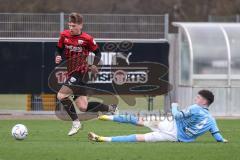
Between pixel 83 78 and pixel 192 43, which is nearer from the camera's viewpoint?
pixel 83 78

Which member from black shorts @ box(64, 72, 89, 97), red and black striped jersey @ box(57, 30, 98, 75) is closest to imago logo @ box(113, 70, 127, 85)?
black shorts @ box(64, 72, 89, 97)

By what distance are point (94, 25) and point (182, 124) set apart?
11.8m

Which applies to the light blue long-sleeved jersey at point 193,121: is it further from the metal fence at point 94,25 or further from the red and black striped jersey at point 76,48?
the metal fence at point 94,25

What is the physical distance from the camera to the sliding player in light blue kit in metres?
13.6

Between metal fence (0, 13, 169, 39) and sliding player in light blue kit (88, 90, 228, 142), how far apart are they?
11176 millimetres

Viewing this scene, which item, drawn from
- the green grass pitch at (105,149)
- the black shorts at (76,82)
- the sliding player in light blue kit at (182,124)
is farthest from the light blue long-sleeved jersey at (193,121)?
the black shorts at (76,82)

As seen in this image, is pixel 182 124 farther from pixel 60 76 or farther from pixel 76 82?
pixel 60 76

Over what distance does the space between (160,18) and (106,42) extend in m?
1.76

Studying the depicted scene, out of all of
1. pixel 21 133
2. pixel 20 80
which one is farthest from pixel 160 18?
pixel 21 133

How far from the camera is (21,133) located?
14.3m

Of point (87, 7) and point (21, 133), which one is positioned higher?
point (87, 7)

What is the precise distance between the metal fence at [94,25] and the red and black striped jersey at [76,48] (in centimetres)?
867

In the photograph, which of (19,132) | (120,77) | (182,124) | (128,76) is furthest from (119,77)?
(182,124)

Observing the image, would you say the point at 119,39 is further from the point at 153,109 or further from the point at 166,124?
the point at 166,124
